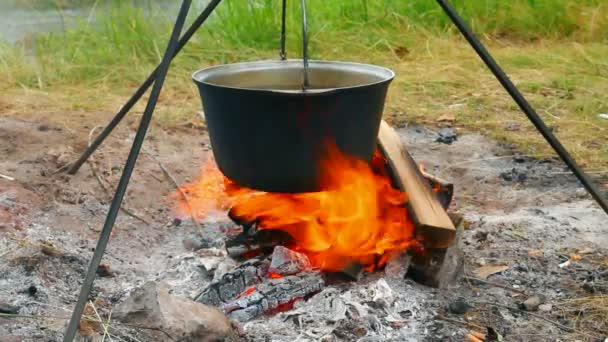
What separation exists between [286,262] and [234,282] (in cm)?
17

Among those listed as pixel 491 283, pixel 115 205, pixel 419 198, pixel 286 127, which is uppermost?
pixel 286 127

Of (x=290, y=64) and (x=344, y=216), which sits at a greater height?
(x=290, y=64)

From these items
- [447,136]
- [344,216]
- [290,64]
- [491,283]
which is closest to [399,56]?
[447,136]

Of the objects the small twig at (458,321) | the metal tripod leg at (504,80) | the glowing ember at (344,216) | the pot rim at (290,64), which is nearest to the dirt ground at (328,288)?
the small twig at (458,321)

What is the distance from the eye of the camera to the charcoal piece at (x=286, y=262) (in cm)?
221

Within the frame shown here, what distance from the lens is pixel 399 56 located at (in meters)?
5.11

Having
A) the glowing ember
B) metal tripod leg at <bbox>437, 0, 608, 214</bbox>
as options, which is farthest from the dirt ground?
metal tripod leg at <bbox>437, 0, 608, 214</bbox>

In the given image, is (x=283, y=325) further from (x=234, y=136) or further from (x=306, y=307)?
(x=234, y=136)

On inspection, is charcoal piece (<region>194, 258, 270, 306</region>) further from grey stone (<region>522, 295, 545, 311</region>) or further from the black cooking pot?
grey stone (<region>522, 295, 545, 311</region>)

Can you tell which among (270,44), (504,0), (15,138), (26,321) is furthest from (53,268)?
(504,0)

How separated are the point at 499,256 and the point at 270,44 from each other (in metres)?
2.96

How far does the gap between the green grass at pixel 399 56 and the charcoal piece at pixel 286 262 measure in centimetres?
168

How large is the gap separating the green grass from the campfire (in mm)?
1399

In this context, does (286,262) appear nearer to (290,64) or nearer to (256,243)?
(256,243)
